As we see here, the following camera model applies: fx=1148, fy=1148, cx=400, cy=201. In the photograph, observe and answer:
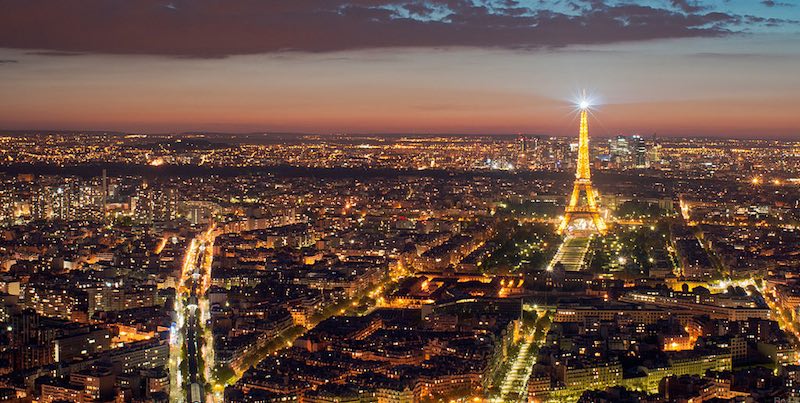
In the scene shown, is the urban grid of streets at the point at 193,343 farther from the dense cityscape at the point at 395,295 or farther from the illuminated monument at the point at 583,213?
the illuminated monument at the point at 583,213

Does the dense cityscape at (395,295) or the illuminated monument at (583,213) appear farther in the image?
the illuminated monument at (583,213)

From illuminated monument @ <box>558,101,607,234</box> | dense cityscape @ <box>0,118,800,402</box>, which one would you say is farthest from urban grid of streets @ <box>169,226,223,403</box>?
illuminated monument @ <box>558,101,607,234</box>

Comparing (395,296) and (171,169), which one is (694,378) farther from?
(171,169)

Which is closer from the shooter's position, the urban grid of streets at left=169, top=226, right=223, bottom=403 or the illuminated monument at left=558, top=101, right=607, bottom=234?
the urban grid of streets at left=169, top=226, right=223, bottom=403

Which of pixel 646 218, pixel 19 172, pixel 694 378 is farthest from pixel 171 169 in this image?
pixel 694 378

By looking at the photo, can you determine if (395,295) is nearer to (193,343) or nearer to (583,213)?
(193,343)

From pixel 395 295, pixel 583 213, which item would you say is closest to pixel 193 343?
pixel 395 295

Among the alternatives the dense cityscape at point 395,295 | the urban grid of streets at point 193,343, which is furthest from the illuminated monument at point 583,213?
the urban grid of streets at point 193,343

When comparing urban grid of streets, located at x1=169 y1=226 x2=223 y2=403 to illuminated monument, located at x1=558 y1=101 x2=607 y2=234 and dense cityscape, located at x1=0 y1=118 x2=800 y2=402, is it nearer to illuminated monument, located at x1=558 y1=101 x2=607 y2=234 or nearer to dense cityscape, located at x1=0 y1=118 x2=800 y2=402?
dense cityscape, located at x1=0 y1=118 x2=800 y2=402

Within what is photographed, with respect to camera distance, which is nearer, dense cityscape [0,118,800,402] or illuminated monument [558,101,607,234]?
dense cityscape [0,118,800,402]
